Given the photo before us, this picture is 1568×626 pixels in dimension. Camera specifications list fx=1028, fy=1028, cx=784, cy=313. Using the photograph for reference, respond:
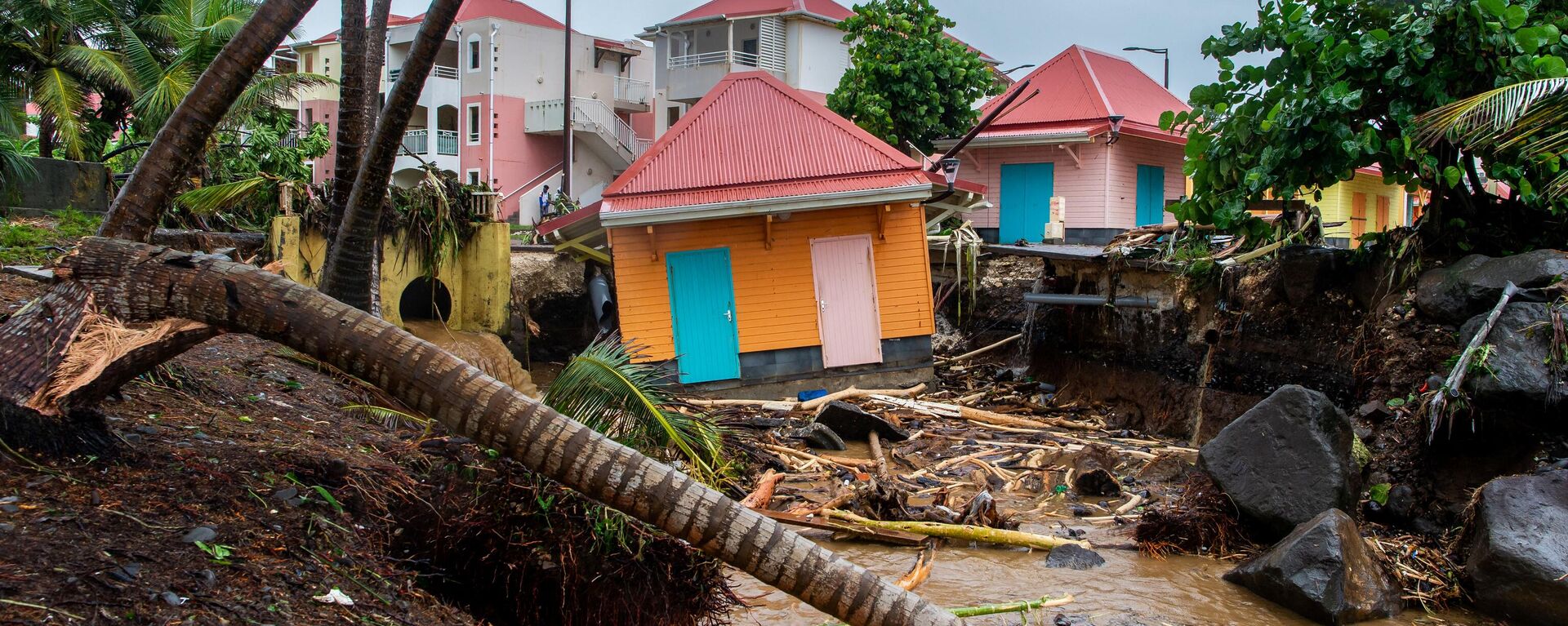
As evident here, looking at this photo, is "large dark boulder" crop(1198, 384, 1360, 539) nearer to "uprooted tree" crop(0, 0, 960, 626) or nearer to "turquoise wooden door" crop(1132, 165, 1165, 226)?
"uprooted tree" crop(0, 0, 960, 626)

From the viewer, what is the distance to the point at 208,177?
14805 mm

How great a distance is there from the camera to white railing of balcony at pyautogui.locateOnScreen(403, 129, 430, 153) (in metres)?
36.2

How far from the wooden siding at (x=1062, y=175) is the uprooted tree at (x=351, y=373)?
1952cm

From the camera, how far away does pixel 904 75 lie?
22.2 meters

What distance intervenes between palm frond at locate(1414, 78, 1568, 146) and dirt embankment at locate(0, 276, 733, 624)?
23.9 ft

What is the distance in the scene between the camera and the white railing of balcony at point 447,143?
36000mm

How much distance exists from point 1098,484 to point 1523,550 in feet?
12.8

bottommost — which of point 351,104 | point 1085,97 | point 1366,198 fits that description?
point 351,104

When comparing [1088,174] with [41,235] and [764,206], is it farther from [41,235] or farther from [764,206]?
[41,235]

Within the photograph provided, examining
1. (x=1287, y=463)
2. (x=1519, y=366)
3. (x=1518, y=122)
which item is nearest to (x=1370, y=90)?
(x=1518, y=122)

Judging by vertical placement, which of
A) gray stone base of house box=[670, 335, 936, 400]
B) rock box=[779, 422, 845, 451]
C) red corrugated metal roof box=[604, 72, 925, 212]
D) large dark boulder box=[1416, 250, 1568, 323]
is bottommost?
rock box=[779, 422, 845, 451]

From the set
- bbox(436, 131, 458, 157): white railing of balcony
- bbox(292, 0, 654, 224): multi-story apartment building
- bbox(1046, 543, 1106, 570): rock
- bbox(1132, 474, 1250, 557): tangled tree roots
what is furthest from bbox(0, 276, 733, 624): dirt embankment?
bbox(436, 131, 458, 157): white railing of balcony

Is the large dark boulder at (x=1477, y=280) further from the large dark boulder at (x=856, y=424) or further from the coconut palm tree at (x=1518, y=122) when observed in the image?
the large dark boulder at (x=856, y=424)

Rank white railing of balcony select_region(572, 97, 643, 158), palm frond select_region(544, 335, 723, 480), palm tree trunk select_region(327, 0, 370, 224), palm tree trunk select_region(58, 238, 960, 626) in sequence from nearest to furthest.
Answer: palm tree trunk select_region(58, 238, 960, 626) < palm frond select_region(544, 335, 723, 480) < palm tree trunk select_region(327, 0, 370, 224) < white railing of balcony select_region(572, 97, 643, 158)
